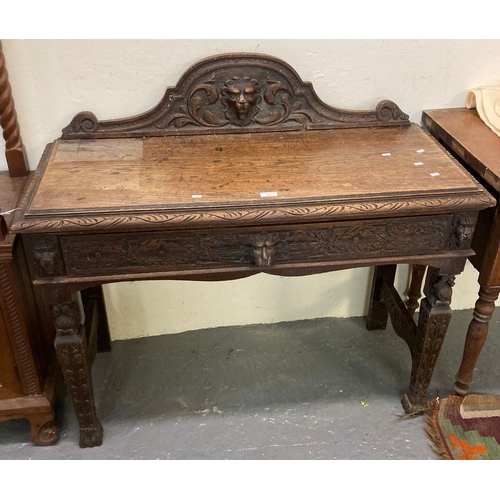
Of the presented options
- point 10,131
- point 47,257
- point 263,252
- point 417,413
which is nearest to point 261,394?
point 417,413

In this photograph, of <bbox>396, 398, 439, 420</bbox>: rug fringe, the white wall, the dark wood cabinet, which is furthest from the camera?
<bbox>396, 398, 439, 420</bbox>: rug fringe

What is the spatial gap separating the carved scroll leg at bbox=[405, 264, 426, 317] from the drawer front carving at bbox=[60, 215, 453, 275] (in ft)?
2.21

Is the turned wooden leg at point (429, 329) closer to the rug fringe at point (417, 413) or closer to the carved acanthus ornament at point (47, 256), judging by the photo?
the rug fringe at point (417, 413)

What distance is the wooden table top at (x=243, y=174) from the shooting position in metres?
1.41

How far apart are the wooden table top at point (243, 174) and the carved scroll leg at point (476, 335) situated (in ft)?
1.47

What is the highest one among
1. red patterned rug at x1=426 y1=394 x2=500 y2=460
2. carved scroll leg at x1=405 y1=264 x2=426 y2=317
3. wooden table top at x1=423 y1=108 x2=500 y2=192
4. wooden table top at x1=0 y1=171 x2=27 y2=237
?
wooden table top at x1=423 y1=108 x2=500 y2=192

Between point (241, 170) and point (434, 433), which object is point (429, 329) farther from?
point (241, 170)

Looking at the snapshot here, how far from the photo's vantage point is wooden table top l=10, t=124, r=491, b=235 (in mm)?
1412

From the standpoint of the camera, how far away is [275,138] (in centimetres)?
181

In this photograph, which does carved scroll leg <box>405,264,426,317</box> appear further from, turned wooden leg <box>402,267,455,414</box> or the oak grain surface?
the oak grain surface

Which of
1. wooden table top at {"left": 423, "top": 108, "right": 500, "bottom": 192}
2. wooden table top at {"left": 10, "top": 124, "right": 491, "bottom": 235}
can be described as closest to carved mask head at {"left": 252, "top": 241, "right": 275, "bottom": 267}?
wooden table top at {"left": 10, "top": 124, "right": 491, "bottom": 235}

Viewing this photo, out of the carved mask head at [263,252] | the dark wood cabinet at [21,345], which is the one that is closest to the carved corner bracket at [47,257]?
the dark wood cabinet at [21,345]

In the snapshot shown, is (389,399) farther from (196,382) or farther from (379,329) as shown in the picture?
(196,382)

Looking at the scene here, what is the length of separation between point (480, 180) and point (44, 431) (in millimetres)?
1649
